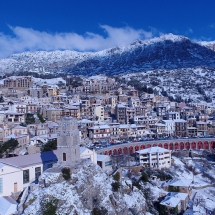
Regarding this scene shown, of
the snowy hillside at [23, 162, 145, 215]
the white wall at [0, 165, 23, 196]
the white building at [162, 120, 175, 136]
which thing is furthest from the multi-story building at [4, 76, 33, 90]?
the snowy hillside at [23, 162, 145, 215]

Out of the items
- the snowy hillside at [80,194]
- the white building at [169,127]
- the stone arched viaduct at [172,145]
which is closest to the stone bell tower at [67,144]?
the snowy hillside at [80,194]

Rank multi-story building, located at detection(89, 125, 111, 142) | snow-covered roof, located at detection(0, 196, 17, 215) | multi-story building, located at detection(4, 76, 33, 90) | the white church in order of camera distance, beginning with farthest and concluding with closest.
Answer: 1. multi-story building, located at detection(4, 76, 33, 90)
2. multi-story building, located at detection(89, 125, 111, 142)
3. the white church
4. snow-covered roof, located at detection(0, 196, 17, 215)

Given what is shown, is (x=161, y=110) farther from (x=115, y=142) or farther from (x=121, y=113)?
(x=115, y=142)

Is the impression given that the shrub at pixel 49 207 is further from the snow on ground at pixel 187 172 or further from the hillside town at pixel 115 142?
the snow on ground at pixel 187 172

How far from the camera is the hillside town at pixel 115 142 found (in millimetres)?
36938

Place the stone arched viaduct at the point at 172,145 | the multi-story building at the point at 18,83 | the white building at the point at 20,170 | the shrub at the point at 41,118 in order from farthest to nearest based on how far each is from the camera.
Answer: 1. the multi-story building at the point at 18,83
2. the shrub at the point at 41,118
3. the stone arched viaduct at the point at 172,145
4. the white building at the point at 20,170

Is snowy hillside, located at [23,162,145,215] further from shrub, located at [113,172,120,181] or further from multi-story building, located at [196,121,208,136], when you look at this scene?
multi-story building, located at [196,121,208,136]

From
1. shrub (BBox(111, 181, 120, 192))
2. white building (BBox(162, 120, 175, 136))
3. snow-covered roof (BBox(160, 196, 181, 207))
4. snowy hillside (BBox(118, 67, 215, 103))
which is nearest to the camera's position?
shrub (BBox(111, 181, 120, 192))

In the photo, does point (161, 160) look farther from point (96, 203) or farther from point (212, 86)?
point (212, 86)

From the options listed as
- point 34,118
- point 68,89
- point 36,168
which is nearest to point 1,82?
point 68,89

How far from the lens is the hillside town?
36938mm

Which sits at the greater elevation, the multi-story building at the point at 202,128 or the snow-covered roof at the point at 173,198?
the multi-story building at the point at 202,128

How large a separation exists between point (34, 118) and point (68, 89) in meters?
40.8

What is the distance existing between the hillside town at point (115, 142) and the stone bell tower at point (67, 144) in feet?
0.60
